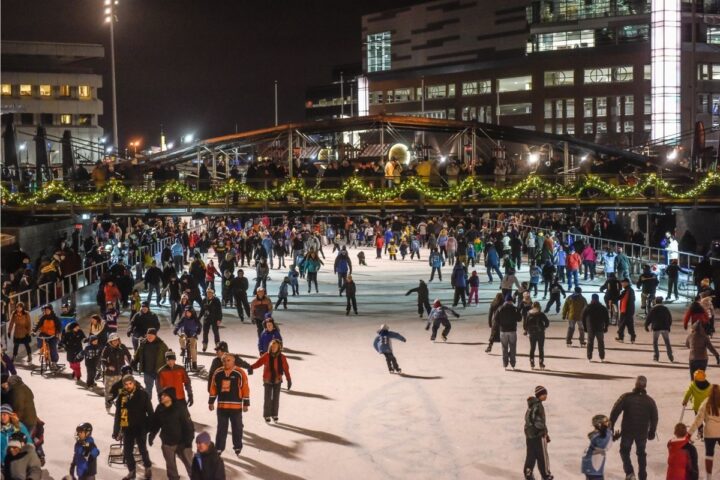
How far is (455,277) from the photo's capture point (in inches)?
1055

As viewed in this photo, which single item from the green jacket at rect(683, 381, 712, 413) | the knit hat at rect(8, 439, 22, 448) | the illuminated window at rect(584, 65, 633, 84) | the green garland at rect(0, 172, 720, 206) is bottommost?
the green jacket at rect(683, 381, 712, 413)

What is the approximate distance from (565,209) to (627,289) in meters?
12.7

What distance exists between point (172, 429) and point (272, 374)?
316 cm

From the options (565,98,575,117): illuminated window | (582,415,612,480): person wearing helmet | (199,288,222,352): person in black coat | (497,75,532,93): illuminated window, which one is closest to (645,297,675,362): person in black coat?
(582,415,612,480): person wearing helmet

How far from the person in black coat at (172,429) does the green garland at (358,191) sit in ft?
70.7

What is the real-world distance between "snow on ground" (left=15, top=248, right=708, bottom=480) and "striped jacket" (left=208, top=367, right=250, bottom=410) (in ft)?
2.29

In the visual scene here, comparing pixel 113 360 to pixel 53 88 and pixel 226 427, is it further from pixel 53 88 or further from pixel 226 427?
pixel 53 88

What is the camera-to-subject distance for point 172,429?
37.1 feet

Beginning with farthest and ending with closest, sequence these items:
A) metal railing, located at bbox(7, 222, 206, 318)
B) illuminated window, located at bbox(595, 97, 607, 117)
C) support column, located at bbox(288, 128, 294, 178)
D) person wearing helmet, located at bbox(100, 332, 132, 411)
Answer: illuminated window, located at bbox(595, 97, 607, 117)
support column, located at bbox(288, 128, 294, 178)
metal railing, located at bbox(7, 222, 206, 318)
person wearing helmet, located at bbox(100, 332, 132, 411)

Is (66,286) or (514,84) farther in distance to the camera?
(514,84)

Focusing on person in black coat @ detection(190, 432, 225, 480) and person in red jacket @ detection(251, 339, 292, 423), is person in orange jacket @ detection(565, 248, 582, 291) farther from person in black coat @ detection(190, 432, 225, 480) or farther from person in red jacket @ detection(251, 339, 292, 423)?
person in black coat @ detection(190, 432, 225, 480)

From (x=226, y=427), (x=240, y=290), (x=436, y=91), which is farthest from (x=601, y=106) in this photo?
(x=226, y=427)

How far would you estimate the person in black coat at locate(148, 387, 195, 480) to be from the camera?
37.1 ft

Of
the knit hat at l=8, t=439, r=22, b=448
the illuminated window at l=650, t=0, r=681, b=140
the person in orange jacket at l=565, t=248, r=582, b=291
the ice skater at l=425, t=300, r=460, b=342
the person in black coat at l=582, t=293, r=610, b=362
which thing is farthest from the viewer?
the illuminated window at l=650, t=0, r=681, b=140
